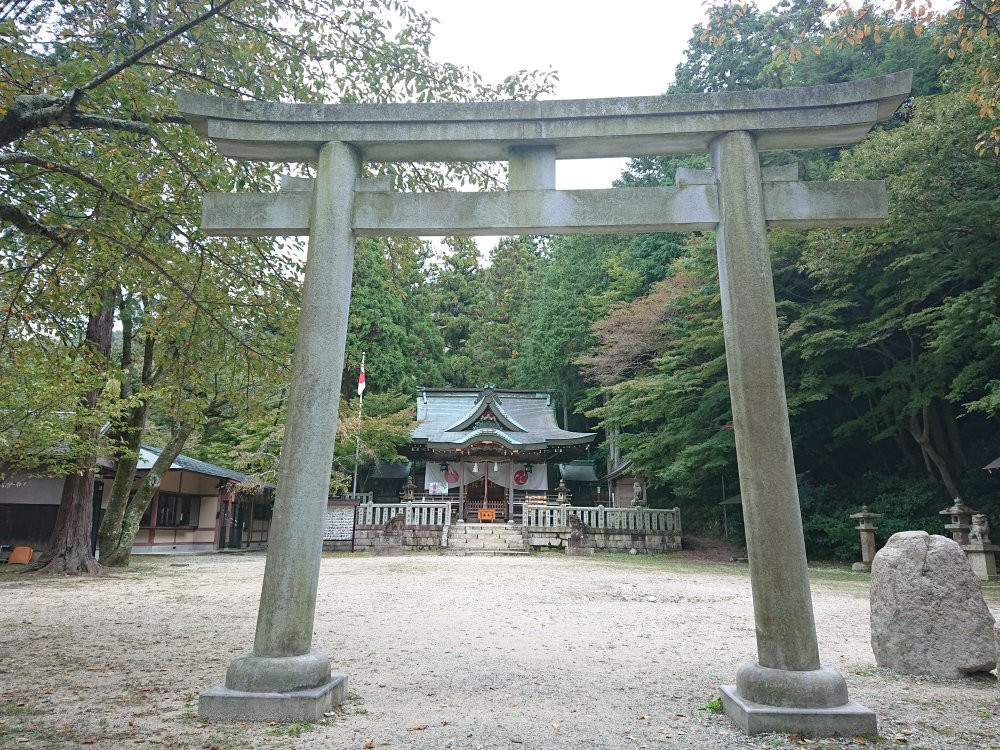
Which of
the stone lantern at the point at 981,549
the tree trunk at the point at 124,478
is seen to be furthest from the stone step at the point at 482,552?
the stone lantern at the point at 981,549

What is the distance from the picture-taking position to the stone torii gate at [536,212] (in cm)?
365

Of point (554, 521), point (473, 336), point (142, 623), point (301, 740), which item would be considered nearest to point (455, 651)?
point (301, 740)

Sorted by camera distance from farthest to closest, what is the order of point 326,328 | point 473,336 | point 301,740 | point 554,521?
point 473,336 < point 554,521 < point 326,328 < point 301,740

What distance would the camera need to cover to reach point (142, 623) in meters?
6.84

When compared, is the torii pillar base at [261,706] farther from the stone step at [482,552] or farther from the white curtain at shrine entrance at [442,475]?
the white curtain at shrine entrance at [442,475]

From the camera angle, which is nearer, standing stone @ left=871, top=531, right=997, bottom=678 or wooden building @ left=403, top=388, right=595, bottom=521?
standing stone @ left=871, top=531, right=997, bottom=678

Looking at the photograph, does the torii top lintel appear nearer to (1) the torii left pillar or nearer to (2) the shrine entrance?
(1) the torii left pillar

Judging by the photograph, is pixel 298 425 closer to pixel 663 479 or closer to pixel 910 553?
pixel 910 553

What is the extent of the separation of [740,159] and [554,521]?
16.2 m

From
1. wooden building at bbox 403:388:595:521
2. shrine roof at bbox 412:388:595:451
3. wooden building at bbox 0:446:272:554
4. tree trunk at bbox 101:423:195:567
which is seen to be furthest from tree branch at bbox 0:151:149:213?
wooden building at bbox 403:388:595:521

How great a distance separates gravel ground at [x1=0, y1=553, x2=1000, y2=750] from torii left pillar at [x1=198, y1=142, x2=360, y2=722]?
16cm

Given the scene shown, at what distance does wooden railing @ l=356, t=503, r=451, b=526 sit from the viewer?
18.9m

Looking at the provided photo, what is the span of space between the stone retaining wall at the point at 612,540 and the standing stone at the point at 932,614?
14.0 metres

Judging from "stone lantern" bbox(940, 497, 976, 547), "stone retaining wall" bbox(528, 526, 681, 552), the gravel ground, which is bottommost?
the gravel ground
